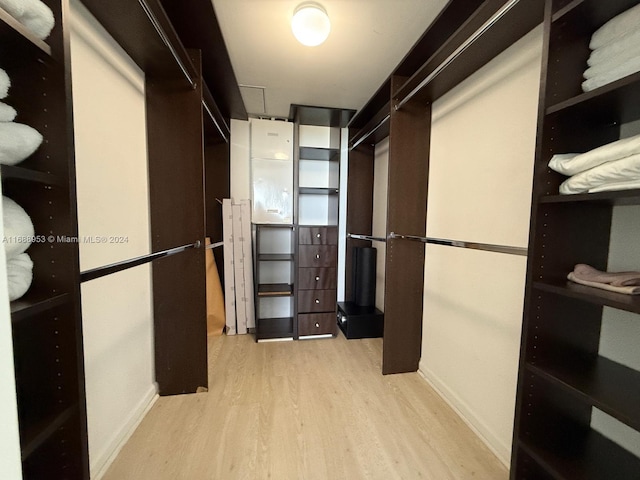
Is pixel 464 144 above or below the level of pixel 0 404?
above

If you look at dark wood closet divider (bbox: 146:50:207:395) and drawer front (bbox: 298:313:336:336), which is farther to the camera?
drawer front (bbox: 298:313:336:336)

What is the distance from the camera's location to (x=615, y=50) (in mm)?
741

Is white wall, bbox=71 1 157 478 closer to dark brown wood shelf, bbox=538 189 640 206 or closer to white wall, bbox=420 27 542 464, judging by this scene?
dark brown wood shelf, bbox=538 189 640 206

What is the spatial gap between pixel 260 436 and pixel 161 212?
1.45 meters

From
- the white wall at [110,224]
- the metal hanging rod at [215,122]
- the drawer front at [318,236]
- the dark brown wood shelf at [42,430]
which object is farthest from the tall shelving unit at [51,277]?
the drawer front at [318,236]

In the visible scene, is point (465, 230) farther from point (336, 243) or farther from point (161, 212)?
point (161, 212)

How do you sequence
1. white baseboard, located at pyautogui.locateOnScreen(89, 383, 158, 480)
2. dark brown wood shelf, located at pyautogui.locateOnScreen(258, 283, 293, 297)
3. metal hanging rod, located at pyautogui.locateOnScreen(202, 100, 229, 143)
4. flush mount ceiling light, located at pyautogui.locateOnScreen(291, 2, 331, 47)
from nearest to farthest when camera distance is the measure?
white baseboard, located at pyautogui.locateOnScreen(89, 383, 158, 480)
flush mount ceiling light, located at pyautogui.locateOnScreen(291, 2, 331, 47)
metal hanging rod, located at pyautogui.locateOnScreen(202, 100, 229, 143)
dark brown wood shelf, located at pyautogui.locateOnScreen(258, 283, 293, 297)

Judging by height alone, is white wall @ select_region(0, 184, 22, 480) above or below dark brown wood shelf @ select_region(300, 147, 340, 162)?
below

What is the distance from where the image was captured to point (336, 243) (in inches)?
102

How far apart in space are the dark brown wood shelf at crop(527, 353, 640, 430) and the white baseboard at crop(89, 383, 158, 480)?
1.85 m

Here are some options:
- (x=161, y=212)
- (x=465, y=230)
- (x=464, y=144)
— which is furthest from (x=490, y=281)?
(x=161, y=212)

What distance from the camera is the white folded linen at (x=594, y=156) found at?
66 cm

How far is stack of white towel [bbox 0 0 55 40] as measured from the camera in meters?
0.56

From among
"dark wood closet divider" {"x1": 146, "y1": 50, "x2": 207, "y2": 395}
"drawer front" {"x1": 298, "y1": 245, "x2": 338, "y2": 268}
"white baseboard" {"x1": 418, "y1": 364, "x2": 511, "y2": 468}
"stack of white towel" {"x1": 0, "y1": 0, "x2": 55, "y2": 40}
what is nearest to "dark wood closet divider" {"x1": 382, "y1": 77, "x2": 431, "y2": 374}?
"white baseboard" {"x1": 418, "y1": 364, "x2": 511, "y2": 468}
